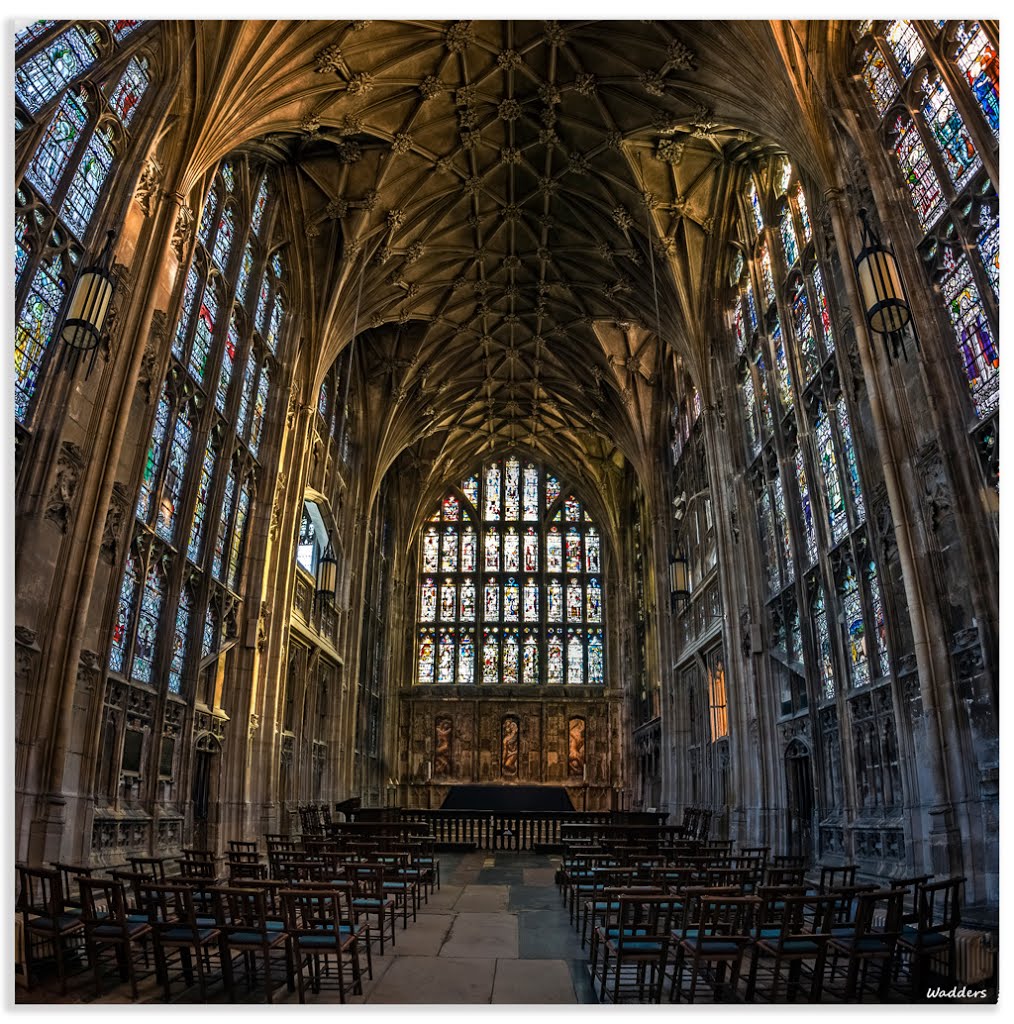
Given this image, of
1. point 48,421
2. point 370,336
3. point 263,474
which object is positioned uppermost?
point 370,336

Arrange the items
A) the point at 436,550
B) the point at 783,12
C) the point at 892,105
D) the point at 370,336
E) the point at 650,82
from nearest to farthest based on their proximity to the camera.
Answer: the point at 783,12
the point at 892,105
the point at 650,82
the point at 370,336
the point at 436,550

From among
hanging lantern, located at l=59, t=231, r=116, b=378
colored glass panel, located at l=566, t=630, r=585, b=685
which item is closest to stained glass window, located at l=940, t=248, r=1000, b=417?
hanging lantern, located at l=59, t=231, r=116, b=378

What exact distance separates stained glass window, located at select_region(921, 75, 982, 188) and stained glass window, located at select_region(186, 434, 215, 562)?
1434cm

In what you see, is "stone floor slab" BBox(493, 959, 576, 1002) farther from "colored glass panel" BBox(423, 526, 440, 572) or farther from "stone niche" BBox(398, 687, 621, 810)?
"colored glass panel" BBox(423, 526, 440, 572)

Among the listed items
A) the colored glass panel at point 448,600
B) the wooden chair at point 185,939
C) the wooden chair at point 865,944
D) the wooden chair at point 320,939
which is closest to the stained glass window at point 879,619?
the wooden chair at point 865,944

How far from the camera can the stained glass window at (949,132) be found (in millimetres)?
10734

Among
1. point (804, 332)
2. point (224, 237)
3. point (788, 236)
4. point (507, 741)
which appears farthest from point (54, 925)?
point (507, 741)

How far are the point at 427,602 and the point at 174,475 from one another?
23.9 m

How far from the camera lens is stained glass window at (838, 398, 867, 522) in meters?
14.0

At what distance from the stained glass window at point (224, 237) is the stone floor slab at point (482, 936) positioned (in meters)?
14.4

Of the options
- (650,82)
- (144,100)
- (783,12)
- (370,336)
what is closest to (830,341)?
(650,82)

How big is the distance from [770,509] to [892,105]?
8974 millimetres

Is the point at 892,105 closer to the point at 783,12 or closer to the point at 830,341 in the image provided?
the point at 830,341

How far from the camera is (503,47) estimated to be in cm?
1795
